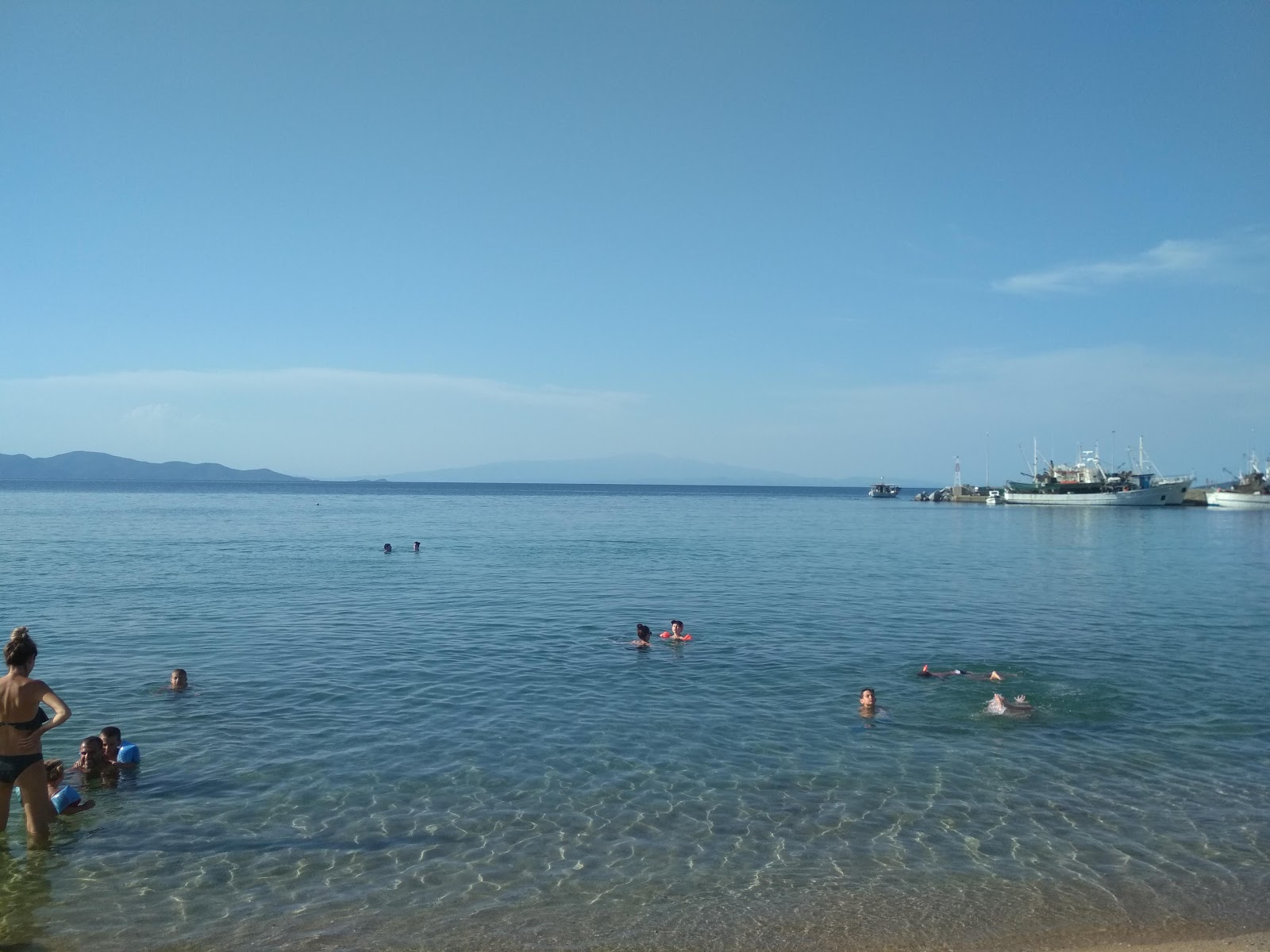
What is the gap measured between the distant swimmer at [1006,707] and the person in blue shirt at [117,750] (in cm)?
1592

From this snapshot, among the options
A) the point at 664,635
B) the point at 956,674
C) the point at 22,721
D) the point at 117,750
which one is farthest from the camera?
the point at 664,635

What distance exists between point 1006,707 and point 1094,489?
129 m

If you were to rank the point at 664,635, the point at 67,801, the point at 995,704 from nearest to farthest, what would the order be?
the point at 67,801
the point at 995,704
the point at 664,635

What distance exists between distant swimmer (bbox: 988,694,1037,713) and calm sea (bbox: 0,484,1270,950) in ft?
0.98

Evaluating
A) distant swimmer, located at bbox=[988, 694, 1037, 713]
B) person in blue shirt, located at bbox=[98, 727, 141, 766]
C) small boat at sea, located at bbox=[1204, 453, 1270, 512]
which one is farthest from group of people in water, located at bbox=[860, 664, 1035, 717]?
small boat at sea, located at bbox=[1204, 453, 1270, 512]

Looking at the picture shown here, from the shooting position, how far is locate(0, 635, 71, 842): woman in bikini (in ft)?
33.9

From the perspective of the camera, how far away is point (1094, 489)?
430 feet

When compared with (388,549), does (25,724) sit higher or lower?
higher

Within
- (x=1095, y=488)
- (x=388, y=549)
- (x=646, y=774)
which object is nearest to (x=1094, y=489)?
(x=1095, y=488)

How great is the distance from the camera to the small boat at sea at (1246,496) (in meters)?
115

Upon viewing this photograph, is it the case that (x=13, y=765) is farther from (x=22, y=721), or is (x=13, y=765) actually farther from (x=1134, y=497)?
(x=1134, y=497)

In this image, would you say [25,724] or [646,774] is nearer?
[25,724]

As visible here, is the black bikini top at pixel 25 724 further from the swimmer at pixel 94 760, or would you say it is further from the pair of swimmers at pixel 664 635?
the pair of swimmers at pixel 664 635

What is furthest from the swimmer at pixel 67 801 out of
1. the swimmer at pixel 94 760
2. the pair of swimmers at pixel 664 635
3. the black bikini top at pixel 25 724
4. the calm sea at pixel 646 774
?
the pair of swimmers at pixel 664 635
